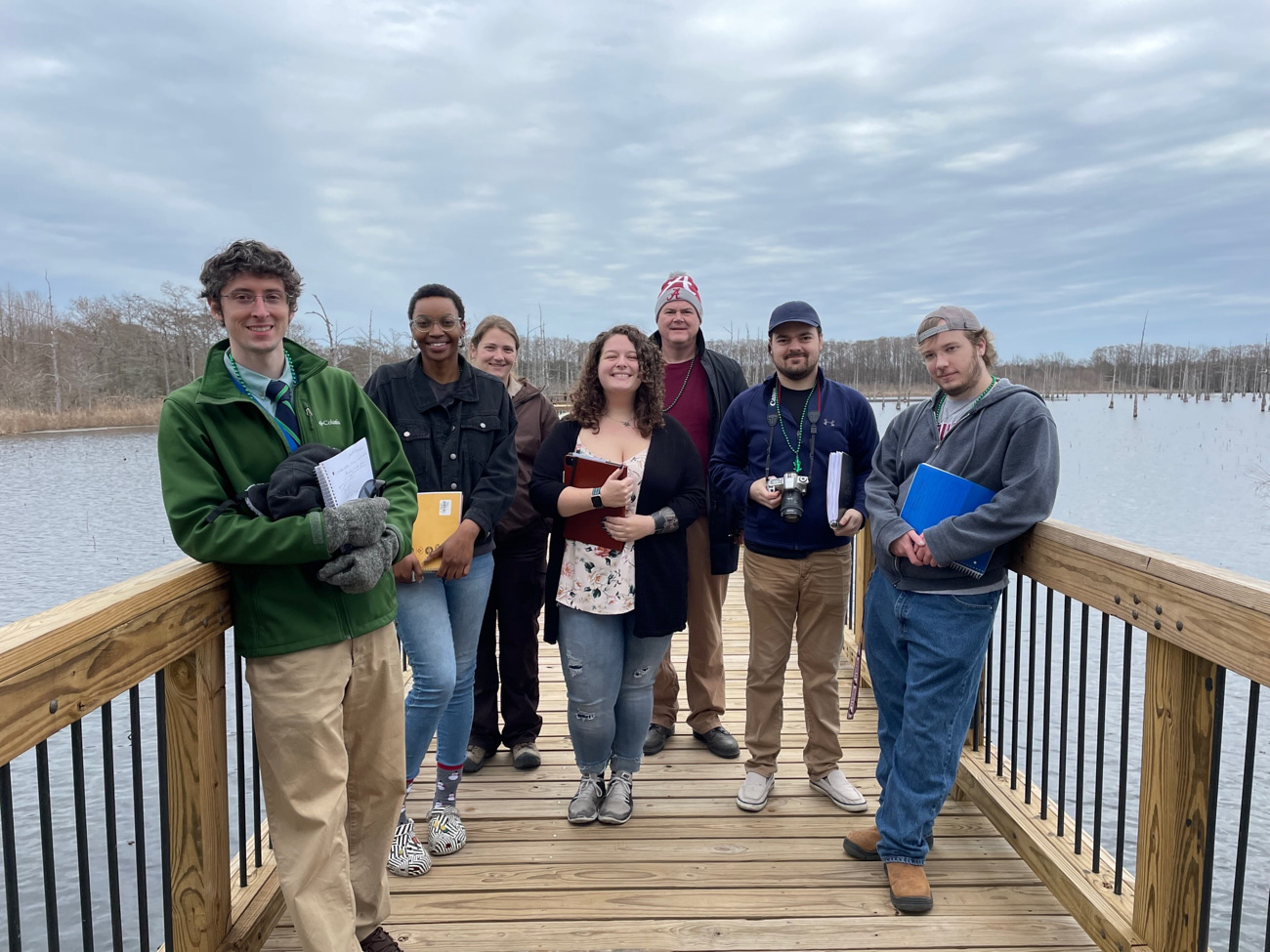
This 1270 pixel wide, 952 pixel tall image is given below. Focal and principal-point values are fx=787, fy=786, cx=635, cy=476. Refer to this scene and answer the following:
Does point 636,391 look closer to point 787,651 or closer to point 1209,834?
point 787,651

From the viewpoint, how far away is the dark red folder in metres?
2.57

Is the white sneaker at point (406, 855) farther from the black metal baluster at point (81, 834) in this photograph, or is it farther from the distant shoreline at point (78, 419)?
the distant shoreline at point (78, 419)

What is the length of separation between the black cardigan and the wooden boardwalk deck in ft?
2.30

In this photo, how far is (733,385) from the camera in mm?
3432

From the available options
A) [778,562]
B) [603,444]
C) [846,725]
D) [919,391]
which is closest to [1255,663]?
[778,562]

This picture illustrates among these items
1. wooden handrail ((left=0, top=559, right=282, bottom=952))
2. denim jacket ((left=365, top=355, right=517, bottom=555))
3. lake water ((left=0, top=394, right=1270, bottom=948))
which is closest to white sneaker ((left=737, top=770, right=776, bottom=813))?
denim jacket ((left=365, top=355, right=517, bottom=555))

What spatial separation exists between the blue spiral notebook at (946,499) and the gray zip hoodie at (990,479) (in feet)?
0.12

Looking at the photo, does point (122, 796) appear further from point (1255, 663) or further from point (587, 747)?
point (1255, 663)

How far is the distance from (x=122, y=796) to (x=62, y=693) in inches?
205

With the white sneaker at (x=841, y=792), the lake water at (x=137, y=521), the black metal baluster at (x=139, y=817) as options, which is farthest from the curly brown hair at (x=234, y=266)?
the lake water at (x=137, y=521)

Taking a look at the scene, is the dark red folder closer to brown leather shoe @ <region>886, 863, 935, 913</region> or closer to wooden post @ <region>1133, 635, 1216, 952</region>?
brown leather shoe @ <region>886, 863, 935, 913</region>

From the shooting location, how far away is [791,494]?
9.02ft

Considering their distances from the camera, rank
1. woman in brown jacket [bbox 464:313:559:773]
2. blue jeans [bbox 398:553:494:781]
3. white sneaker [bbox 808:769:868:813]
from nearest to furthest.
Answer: blue jeans [bbox 398:553:494:781], white sneaker [bbox 808:769:868:813], woman in brown jacket [bbox 464:313:559:773]

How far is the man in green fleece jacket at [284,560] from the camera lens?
165 centimetres
